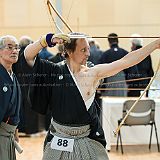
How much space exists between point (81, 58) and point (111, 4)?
13.8 feet

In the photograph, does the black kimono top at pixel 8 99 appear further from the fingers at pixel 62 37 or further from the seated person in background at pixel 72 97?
the fingers at pixel 62 37

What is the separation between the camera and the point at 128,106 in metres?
3.83

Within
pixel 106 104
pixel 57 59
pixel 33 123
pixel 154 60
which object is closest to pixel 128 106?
pixel 106 104

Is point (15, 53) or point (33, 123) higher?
point (15, 53)

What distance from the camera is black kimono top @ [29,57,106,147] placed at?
1898 mm

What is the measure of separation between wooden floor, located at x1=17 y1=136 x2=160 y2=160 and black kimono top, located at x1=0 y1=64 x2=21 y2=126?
158 centimetres

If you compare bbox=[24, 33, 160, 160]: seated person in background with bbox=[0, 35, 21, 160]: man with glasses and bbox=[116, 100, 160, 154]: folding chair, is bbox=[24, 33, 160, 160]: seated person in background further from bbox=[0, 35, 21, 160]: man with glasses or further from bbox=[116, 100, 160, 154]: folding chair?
bbox=[116, 100, 160, 154]: folding chair

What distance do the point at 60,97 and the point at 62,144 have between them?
21 centimetres

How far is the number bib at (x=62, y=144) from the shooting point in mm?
1911

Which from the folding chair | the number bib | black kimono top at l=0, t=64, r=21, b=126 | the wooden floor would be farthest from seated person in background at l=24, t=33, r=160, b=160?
the folding chair

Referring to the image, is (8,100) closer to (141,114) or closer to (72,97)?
(72,97)

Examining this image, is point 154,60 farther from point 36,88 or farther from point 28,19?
point 36,88

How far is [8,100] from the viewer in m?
2.14

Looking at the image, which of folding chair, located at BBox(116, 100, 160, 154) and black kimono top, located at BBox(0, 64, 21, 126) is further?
folding chair, located at BBox(116, 100, 160, 154)
